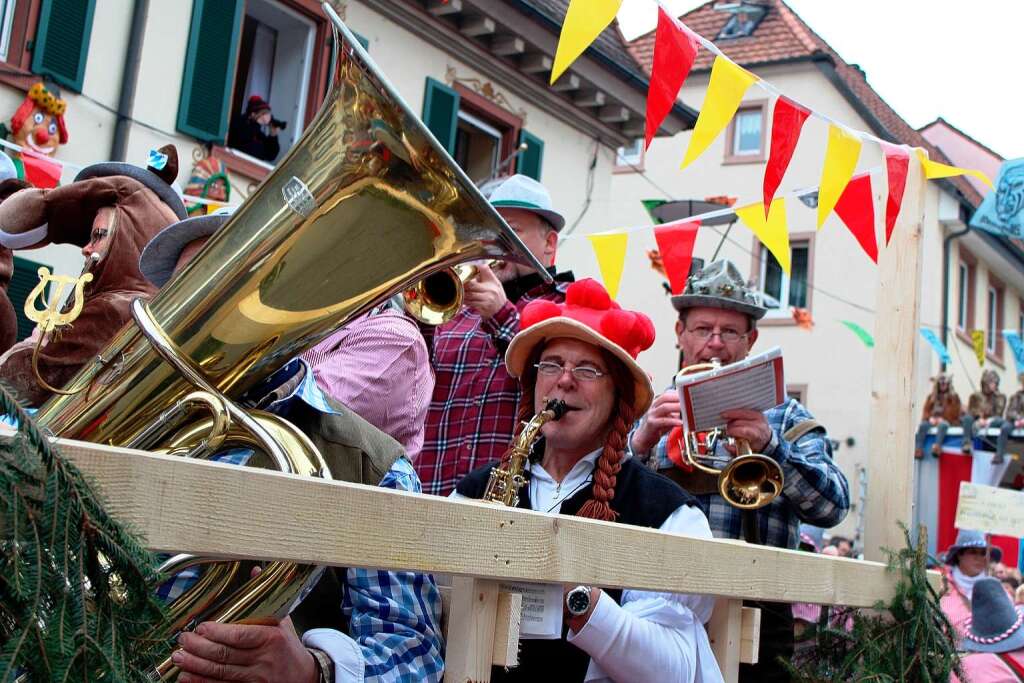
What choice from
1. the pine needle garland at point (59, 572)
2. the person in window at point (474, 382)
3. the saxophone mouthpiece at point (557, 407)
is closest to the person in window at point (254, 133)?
the person in window at point (474, 382)

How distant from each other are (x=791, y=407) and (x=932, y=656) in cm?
98

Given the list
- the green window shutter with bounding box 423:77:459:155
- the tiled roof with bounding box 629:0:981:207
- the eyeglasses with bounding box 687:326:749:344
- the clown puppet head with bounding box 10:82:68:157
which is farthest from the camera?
the tiled roof with bounding box 629:0:981:207

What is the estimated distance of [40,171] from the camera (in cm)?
693

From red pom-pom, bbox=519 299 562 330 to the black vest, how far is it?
361 mm

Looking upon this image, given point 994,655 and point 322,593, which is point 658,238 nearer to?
point 994,655

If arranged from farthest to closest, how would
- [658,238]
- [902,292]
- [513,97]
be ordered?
[513,97] < [658,238] < [902,292]

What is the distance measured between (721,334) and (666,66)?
1.35 metres

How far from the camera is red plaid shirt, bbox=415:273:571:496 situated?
3457mm

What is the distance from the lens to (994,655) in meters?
4.43

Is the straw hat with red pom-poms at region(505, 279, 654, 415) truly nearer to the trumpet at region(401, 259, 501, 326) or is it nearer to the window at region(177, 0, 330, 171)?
the trumpet at region(401, 259, 501, 326)

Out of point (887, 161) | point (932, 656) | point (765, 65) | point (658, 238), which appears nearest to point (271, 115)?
point (658, 238)

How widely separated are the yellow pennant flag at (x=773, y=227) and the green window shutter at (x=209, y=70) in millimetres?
4912

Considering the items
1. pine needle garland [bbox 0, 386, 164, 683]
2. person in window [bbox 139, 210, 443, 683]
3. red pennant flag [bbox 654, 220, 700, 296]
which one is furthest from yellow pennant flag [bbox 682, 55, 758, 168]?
pine needle garland [bbox 0, 386, 164, 683]

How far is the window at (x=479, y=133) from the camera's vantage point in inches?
429
